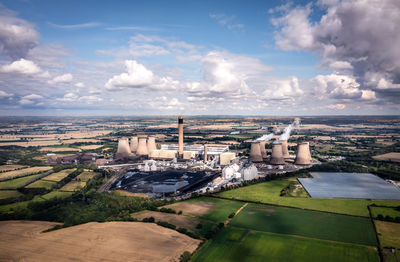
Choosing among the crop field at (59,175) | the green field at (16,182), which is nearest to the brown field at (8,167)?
the green field at (16,182)

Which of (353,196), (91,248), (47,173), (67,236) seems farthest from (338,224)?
(47,173)

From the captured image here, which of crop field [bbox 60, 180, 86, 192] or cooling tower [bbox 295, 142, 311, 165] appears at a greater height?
cooling tower [bbox 295, 142, 311, 165]

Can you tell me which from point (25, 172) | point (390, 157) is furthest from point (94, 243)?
point (390, 157)

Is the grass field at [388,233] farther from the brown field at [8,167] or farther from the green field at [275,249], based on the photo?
the brown field at [8,167]

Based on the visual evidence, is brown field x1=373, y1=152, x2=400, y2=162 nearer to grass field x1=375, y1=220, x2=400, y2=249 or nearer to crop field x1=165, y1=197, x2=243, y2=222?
grass field x1=375, y1=220, x2=400, y2=249

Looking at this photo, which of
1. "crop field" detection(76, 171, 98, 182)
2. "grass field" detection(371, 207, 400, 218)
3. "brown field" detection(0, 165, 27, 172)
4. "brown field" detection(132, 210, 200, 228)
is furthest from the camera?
"brown field" detection(0, 165, 27, 172)

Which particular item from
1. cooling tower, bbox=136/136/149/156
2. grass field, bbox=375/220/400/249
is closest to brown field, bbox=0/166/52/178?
cooling tower, bbox=136/136/149/156

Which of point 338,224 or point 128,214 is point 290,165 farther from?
point 128,214

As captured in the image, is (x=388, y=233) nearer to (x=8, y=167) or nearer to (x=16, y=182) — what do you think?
(x=16, y=182)
